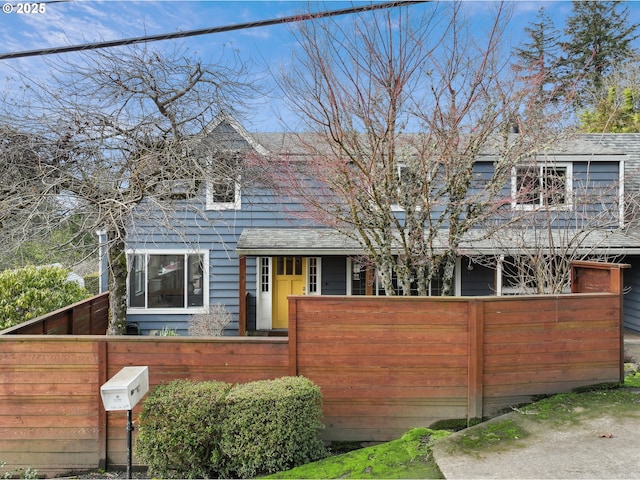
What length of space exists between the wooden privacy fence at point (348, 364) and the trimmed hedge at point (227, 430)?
45cm

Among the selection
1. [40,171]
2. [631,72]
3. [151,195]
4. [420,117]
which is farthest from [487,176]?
[631,72]

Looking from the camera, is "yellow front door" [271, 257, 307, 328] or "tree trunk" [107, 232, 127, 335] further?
"yellow front door" [271, 257, 307, 328]

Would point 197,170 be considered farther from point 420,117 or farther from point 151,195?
point 420,117

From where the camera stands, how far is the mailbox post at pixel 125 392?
10.3 feet

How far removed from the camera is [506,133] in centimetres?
519

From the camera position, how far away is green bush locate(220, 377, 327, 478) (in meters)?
3.31

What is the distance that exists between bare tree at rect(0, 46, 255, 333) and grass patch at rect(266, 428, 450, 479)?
3171 mm

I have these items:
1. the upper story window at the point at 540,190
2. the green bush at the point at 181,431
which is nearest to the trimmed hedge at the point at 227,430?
the green bush at the point at 181,431

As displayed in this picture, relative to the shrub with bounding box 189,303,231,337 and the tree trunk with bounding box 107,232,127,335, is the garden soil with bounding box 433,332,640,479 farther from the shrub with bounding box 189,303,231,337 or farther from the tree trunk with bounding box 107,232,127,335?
the shrub with bounding box 189,303,231,337

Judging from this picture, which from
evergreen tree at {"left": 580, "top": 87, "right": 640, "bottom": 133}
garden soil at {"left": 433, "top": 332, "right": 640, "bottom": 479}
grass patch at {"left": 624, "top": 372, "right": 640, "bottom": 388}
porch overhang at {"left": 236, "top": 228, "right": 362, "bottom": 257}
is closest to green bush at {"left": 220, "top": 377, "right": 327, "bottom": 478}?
garden soil at {"left": 433, "top": 332, "right": 640, "bottom": 479}

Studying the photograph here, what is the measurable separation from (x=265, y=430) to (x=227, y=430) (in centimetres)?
34

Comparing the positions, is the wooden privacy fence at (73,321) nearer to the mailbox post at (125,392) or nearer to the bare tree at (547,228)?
the mailbox post at (125,392)

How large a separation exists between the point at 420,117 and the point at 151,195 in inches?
138

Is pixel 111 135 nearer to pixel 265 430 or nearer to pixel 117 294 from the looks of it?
pixel 117 294
